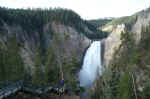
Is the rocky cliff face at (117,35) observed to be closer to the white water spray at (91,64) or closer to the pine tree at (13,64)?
the white water spray at (91,64)

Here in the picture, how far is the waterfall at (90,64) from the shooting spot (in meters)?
54.5

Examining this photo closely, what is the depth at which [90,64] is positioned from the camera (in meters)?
59.3

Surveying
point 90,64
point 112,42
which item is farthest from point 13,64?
point 112,42

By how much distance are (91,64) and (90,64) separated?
1.28 feet

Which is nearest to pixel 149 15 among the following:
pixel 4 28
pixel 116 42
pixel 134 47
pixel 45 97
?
pixel 116 42

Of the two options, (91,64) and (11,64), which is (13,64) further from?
(91,64)

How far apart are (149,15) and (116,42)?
14.8m

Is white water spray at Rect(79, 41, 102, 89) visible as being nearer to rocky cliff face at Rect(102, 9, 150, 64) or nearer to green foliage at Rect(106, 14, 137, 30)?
rocky cliff face at Rect(102, 9, 150, 64)

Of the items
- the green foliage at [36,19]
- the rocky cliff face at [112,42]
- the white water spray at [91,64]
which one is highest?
the green foliage at [36,19]

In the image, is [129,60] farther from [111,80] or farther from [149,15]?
[149,15]

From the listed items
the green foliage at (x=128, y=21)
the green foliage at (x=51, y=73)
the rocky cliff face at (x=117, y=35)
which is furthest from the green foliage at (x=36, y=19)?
the green foliage at (x=51, y=73)

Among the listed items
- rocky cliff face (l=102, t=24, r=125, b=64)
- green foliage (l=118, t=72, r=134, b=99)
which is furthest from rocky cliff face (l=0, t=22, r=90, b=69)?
green foliage (l=118, t=72, r=134, b=99)

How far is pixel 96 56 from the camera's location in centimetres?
6066

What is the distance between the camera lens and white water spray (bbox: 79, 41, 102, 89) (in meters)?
54.5
